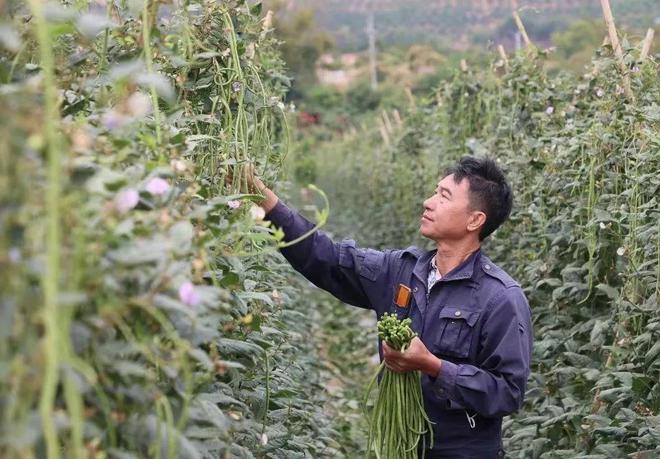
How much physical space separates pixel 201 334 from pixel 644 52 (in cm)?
336

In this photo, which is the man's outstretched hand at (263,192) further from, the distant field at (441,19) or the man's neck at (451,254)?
the distant field at (441,19)

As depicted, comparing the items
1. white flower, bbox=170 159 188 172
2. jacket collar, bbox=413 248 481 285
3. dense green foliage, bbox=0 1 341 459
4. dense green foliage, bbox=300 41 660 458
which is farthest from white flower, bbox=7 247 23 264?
dense green foliage, bbox=300 41 660 458

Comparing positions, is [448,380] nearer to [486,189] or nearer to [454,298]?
[454,298]

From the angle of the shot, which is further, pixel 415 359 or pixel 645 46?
pixel 645 46

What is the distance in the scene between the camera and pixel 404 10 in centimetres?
2966

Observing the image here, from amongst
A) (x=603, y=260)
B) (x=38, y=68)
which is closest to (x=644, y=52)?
(x=603, y=260)

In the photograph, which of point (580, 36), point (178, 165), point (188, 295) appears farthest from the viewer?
point (580, 36)

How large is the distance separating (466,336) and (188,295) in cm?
143

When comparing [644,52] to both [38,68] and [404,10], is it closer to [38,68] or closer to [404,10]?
[38,68]

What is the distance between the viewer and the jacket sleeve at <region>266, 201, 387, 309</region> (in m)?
2.80

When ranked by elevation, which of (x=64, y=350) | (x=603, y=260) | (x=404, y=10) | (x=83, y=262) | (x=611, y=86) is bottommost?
(x=64, y=350)

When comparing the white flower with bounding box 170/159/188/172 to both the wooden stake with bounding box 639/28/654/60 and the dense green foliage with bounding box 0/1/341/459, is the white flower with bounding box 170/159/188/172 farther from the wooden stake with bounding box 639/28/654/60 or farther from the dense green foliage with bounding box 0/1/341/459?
the wooden stake with bounding box 639/28/654/60

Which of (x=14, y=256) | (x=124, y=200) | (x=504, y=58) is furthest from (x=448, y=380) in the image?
(x=504, y=58)

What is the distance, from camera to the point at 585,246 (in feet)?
13.2
